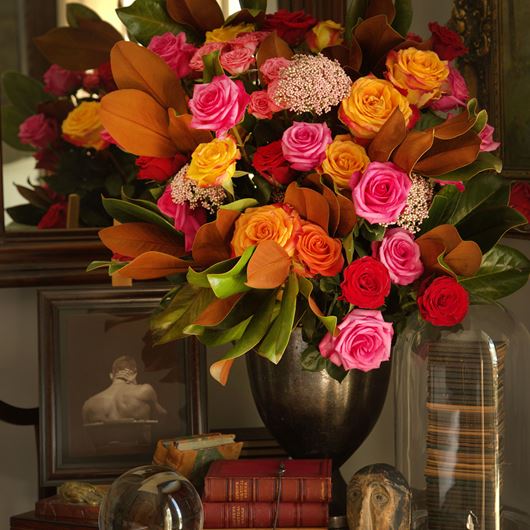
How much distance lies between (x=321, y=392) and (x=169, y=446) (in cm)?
22

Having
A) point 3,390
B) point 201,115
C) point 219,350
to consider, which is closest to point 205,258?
point 201,115

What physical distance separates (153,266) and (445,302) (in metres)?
0.35

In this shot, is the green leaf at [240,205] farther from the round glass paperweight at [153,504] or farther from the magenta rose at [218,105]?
the round glass paperweight at [153,504]

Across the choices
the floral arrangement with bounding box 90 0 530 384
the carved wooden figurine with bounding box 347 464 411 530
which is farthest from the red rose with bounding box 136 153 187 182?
the carved wooden figurine with bounding box 347 464 411 530

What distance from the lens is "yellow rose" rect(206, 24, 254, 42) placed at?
50.8 inches

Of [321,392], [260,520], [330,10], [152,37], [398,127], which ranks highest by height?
[330,10]

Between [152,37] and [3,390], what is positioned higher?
[152,37]

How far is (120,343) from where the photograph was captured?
1524 millimetres

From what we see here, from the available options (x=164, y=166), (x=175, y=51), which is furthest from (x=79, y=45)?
(x=164, y=166)

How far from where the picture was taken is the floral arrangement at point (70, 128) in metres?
1.64

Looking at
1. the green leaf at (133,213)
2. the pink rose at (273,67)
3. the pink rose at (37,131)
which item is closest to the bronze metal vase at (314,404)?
the green leaf at (133,213)

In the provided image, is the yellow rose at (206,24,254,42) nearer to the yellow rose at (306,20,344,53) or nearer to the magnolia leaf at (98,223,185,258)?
the yellow rose at (306,20,344,53)

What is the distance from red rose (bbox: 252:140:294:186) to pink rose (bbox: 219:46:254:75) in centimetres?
11

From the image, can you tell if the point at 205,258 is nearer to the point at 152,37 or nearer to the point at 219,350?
the point at 152,37
